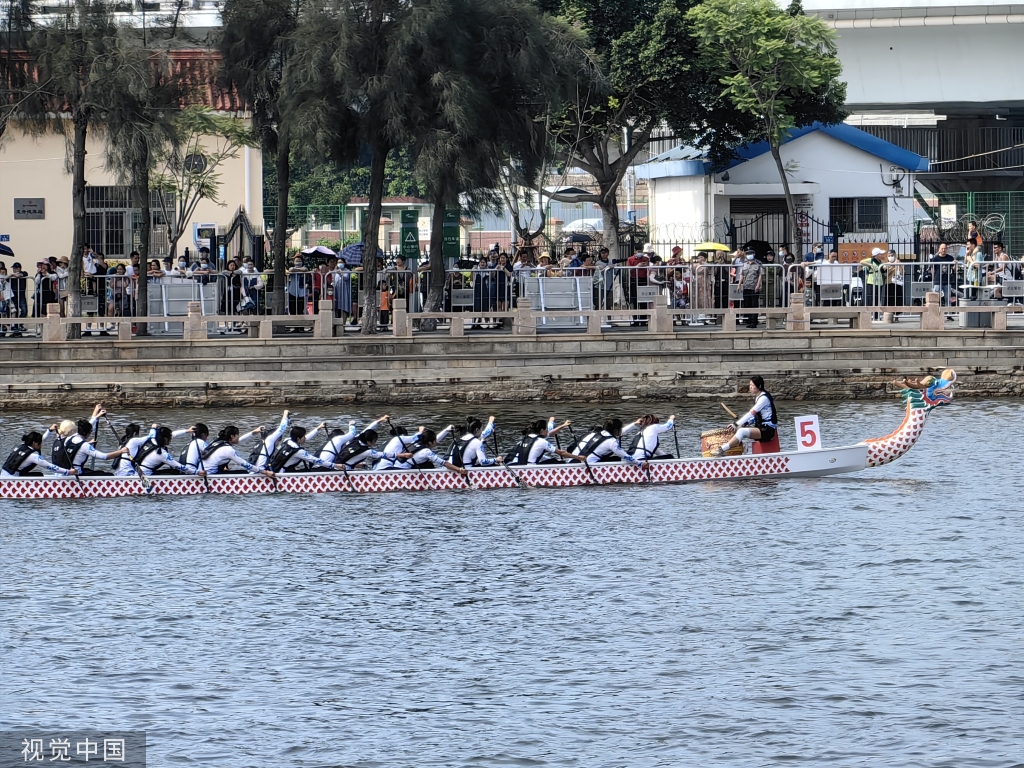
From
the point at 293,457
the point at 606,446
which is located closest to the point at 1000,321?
the point at 606,446

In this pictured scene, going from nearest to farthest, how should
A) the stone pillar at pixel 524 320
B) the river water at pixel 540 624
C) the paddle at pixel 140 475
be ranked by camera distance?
1. the river water at pixel 540 624
2. the paddle at pixel 140 475
3. the stone pillar at pixel 524 320

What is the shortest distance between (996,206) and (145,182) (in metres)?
33.8

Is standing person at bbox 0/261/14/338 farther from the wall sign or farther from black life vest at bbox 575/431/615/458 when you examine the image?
black life vest at bbox 575/431/615/458

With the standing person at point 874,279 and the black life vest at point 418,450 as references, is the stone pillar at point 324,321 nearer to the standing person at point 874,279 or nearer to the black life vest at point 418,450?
the black life vest at point 418,450

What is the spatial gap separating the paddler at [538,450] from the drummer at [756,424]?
9.04 ft

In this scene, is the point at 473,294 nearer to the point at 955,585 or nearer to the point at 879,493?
the point at 879,493

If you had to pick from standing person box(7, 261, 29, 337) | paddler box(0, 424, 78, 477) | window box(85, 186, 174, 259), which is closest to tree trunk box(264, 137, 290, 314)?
standing person box(7, 261, 29, 337)

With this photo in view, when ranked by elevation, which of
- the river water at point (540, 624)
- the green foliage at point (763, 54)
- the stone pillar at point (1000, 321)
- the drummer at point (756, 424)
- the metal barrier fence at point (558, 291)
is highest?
the green foliage at point (763, 54)

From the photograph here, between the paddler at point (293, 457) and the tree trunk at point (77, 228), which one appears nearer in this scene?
the paddler at point (293, 457)

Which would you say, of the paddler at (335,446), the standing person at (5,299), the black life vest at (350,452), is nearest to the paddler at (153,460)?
the paddler at (335,446)

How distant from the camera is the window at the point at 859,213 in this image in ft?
162

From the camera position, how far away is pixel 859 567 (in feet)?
76.6

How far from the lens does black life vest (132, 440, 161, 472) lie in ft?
90.3

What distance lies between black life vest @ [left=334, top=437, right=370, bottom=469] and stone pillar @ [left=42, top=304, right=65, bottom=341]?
447 inches
